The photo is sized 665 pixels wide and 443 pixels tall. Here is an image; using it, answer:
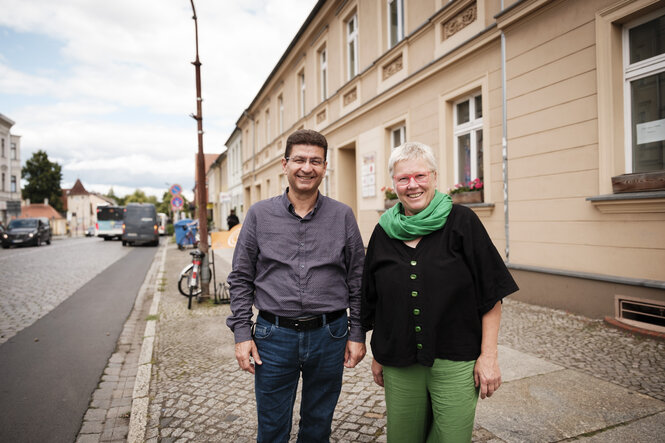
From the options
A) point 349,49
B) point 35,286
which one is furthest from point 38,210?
point 349,49

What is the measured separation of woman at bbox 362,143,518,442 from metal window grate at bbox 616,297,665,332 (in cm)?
396

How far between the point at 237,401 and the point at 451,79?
6.94 m

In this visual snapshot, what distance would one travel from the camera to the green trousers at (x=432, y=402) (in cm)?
180

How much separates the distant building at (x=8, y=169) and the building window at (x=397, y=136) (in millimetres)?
53037

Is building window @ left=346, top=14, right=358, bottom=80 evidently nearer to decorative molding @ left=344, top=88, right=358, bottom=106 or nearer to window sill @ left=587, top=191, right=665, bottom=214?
decorative molding @ left=344, top=88, right=358, bottom=106

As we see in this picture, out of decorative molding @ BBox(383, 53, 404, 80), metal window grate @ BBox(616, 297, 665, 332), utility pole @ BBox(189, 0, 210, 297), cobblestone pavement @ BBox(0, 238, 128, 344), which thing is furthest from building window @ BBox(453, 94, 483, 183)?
cobblestone pavement @ BBox(0, 238, 128, 344)

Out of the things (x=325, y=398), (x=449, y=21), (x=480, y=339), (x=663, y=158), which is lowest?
(x=325, y=398)

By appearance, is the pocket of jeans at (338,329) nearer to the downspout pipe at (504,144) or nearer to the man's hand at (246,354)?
the man's hand at (246,354)

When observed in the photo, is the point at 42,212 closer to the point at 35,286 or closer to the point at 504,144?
the point at 35,286

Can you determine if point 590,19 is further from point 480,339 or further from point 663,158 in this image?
point 480,339

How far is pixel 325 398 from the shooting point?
218 centimetres

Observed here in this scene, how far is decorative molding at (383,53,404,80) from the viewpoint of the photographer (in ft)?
31.4

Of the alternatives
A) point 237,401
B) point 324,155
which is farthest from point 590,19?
point 237,401

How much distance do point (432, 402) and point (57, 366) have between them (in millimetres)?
4542
